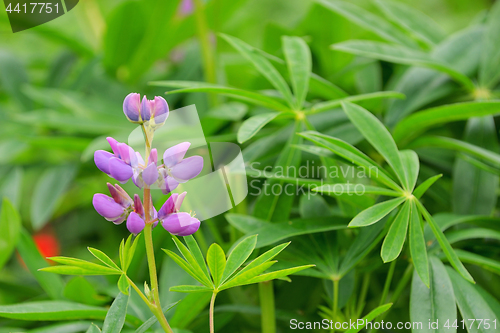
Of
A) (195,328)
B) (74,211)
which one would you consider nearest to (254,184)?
(195,328)

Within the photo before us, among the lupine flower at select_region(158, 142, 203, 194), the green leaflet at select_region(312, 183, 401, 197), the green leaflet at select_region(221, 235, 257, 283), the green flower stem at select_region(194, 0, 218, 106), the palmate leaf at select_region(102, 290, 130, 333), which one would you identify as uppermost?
the green flower stem at select_region(194, 0, 218, 106)

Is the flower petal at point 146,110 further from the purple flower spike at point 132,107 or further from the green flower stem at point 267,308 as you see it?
the green flower stem at point 267,308

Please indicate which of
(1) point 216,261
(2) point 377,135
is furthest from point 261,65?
(1) point 216,261

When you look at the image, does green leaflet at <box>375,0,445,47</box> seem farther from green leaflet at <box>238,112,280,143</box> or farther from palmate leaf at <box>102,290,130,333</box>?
palmate leaf at <box>102,290,130,333</box>

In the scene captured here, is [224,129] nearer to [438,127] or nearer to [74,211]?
[438,127]

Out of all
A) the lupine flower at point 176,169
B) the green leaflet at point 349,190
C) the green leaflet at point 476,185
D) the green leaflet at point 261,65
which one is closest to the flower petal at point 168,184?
the lupine flower at point 176,169

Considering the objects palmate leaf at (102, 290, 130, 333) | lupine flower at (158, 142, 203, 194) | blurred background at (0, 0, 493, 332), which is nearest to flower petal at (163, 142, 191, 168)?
lupine flower at (158, 142, 203, 194)

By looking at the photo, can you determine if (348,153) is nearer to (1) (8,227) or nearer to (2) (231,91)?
(2) (231,91)
